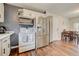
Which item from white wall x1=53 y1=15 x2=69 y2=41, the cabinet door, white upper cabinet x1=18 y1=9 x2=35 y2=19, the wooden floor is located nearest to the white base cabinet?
the cabinet door

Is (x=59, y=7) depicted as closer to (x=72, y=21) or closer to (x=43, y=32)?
(x=72, y=21)

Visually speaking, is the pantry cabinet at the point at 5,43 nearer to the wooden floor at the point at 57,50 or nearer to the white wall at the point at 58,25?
the wooden floor at the point at 57,50

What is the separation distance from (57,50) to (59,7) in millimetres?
782

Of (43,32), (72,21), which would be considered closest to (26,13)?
(43,32)

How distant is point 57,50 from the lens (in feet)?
6.71

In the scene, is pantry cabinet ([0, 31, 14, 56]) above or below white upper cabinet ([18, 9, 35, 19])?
below

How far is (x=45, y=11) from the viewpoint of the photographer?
81.1 inches

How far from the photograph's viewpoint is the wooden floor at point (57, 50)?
202 centimetres

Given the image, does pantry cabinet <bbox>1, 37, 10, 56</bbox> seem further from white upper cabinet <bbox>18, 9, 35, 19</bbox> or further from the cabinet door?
white upper cabinet <bbox>18, 9, 35, 19</bbox>

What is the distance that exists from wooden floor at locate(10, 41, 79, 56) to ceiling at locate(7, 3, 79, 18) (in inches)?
22.0

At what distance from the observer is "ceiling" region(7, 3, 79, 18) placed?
1979 millimetres

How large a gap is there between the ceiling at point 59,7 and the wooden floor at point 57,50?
1.83ft

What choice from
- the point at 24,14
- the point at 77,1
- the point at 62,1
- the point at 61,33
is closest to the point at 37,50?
the point at 61,33

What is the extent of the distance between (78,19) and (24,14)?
3.23 feet
